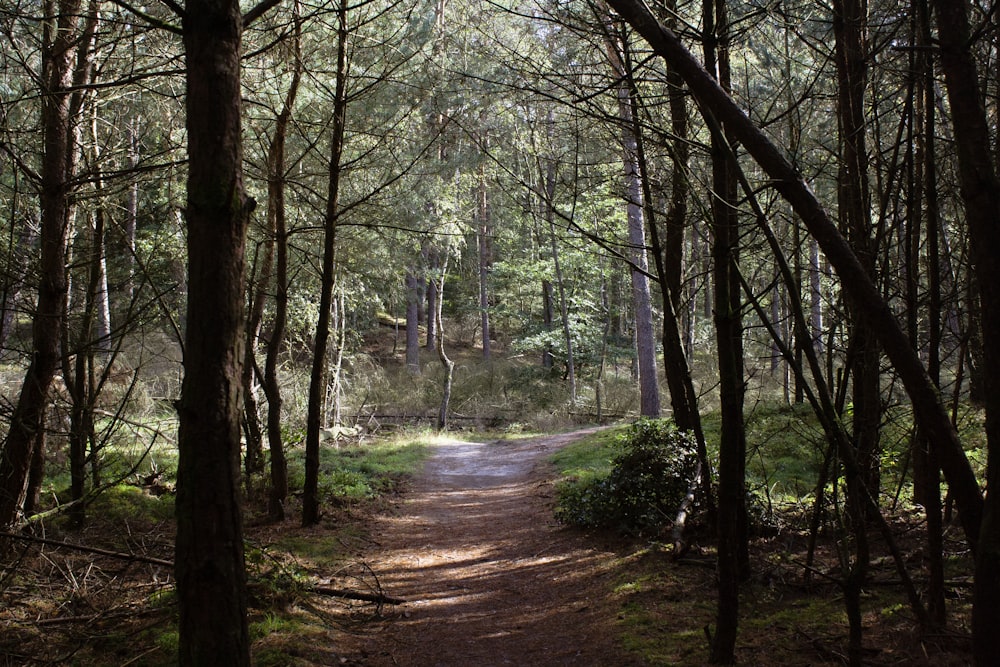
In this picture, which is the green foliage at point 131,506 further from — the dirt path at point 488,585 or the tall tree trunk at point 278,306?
the dirt path at point 488,585

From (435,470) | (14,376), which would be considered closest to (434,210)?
(435,470)

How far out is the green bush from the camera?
6.61 metres

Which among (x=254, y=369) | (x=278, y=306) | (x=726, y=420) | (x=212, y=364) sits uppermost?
(x=278, y=306)

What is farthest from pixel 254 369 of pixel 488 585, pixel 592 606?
pixel 592 606

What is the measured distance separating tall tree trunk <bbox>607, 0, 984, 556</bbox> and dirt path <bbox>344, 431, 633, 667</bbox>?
2.33 m

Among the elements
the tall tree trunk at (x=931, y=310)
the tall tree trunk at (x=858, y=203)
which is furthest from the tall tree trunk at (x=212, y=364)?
the tall tree trunk at (x=858, y=203)

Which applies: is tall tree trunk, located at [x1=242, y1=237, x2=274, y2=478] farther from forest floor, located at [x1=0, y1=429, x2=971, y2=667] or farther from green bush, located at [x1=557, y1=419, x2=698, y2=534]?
green bush, located at [x1=557, y1=419, x2=698, y2=534]

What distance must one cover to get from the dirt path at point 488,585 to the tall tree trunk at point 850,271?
2.33 meters

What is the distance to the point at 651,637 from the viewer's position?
4.38 metres

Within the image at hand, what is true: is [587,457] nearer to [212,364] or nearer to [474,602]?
[474,602]

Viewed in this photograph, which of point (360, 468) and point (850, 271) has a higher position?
point (850, 271)

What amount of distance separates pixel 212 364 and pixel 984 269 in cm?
279

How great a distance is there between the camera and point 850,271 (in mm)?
2609

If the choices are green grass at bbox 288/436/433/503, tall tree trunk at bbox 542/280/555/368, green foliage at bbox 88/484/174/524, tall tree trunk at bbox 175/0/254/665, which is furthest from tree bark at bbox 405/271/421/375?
tall tree trunk at bbox 175/0/254/665
